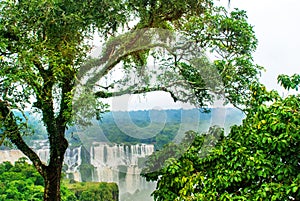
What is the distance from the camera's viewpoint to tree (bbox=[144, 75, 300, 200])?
2709 mm

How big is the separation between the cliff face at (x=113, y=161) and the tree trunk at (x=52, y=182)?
266 millimetres

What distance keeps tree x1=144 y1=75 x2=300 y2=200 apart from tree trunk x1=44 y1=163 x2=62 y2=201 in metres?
1.38

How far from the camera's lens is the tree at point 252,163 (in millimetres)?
2709

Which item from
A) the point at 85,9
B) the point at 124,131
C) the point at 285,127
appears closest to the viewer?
the point at 285,127

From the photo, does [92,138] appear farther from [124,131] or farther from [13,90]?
[13,90]

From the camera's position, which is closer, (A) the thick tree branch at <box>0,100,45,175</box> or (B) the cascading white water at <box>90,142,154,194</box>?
(B) the cascading white water at <box>90,142,154,194</box>

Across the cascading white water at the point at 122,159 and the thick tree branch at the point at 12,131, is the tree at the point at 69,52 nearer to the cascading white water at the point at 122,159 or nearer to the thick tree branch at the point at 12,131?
the thick tree branch at the point at 12,131

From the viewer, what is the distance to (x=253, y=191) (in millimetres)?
2828

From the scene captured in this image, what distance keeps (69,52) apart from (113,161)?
1.04m

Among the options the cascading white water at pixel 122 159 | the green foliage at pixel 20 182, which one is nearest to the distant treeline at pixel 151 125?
the cascading white water at pixel 122 159

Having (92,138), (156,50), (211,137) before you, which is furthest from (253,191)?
(156,50)

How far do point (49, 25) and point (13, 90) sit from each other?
2.02 ft

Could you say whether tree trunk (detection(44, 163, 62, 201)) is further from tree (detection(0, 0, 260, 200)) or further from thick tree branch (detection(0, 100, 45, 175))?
thick tree branch (detection(0, 100, 45, 175))

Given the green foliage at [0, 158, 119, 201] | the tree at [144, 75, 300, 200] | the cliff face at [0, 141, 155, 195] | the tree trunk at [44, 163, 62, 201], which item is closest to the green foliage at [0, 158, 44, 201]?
the green foliage at [0, 158, 119, 201]
